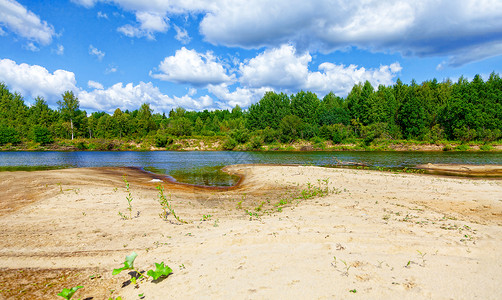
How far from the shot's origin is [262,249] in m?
6.10

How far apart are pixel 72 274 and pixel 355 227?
727 cm

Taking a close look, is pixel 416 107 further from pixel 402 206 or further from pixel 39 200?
pixel 39 200

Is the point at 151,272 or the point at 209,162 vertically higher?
the point at 151,272

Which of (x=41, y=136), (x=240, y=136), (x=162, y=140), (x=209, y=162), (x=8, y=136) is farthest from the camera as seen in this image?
(x=162, y=140)

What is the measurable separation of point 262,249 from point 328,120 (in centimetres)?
9744

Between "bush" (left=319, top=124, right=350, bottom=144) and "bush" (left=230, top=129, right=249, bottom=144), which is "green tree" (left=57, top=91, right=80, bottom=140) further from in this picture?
"bush" (left=319, top=124, right=350, bottom=144)

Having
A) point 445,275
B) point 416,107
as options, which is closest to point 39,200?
point 445,275

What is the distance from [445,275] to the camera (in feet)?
15.3

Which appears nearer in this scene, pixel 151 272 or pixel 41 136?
pixel 151 272

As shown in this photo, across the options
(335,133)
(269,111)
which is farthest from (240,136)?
(335,133)

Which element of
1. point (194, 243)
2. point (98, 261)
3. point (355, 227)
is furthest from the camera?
point (355, 227)

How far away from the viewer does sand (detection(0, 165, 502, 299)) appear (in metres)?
4.43

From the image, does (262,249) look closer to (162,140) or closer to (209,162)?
(209,162)

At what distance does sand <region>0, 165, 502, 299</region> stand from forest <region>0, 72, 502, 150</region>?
77726 millimetres
